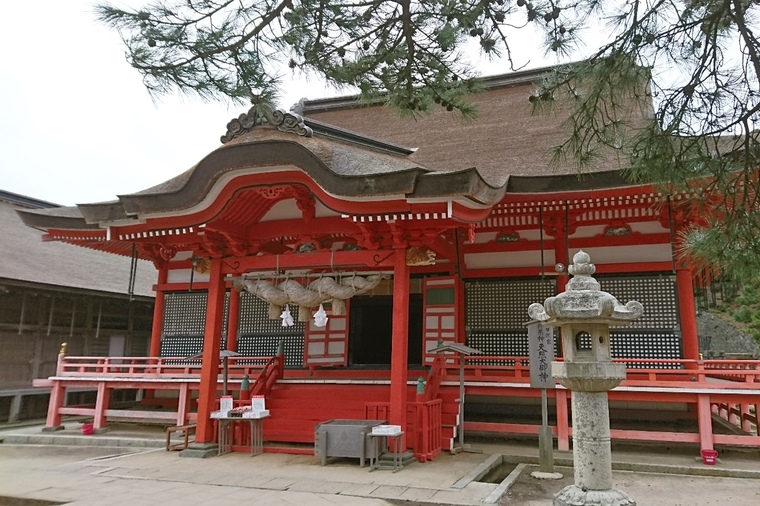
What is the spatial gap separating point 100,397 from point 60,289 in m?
4.39

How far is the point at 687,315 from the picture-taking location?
8.80 m

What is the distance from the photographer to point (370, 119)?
1556cm

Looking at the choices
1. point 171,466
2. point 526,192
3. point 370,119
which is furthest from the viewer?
point 370,119

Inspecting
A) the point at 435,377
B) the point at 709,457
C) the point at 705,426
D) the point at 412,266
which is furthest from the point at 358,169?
the point at 709,457

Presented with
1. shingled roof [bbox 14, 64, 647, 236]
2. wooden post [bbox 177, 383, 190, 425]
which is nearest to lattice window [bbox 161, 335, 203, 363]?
wooden post [bbox 177, 383, 190, 425]

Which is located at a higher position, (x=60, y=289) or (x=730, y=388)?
(x=60, y=289)

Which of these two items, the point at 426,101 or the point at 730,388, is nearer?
the point at 426,101

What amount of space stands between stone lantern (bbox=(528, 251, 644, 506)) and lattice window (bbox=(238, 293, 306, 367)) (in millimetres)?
7376

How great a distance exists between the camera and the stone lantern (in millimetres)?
4473

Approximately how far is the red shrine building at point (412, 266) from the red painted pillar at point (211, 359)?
3 centimetres

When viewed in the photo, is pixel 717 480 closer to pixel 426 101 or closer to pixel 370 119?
pixel 426 101

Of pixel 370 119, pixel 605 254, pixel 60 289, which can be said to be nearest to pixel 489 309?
pixel 605 254

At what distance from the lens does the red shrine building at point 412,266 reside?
25.0ft

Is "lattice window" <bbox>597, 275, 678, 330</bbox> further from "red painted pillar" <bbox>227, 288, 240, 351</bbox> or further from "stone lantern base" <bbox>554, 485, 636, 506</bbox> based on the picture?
"red painted pillar" <bbox>227, 288, 240, 351</bbox>
